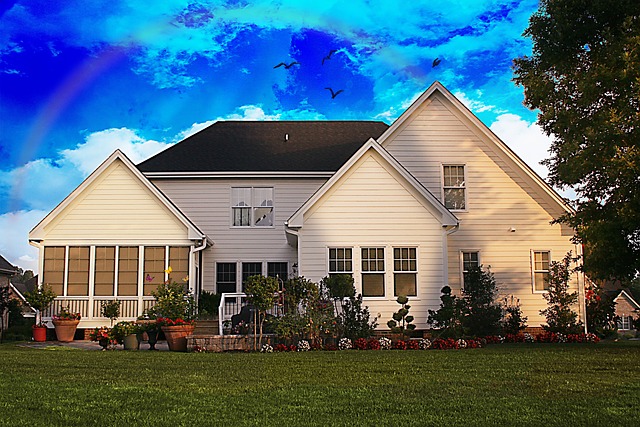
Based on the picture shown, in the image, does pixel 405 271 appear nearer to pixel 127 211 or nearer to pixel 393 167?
pixel 393 167

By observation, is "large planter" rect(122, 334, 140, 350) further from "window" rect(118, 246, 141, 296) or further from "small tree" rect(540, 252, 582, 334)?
"small tree" rect(540, 252, 582, 334)

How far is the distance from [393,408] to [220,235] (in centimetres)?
1793

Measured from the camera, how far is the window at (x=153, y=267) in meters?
22.6

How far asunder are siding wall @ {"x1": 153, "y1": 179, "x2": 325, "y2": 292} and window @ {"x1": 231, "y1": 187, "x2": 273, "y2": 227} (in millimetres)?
173

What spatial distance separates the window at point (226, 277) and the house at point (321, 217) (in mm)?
38

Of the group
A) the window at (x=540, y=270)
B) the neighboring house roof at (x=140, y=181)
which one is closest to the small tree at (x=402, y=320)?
the window at (x=540, y=270)

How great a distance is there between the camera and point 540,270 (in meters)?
23.5

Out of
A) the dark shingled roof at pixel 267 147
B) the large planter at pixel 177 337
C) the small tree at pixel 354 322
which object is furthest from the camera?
the dark shingled roof at pixel 267 147

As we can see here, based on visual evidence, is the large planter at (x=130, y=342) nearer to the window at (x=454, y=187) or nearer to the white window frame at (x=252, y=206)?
the white window frame at (x=252, y=206)

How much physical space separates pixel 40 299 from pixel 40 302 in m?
0.09

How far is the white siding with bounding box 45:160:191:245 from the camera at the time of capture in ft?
74.2

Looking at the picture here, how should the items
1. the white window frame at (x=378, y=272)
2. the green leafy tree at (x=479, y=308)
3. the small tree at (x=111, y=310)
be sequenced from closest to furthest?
1. the green leafy tree at (x=479, y=308)
2. the white window frame at (x=378, y=272)
3. the small tree at (x=111, y=310)

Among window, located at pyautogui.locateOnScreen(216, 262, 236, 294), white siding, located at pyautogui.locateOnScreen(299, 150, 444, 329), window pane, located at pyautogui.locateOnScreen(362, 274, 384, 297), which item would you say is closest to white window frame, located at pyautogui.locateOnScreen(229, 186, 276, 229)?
window, located at pyautogui.locateOnScreen(216, 262, 236, 294)

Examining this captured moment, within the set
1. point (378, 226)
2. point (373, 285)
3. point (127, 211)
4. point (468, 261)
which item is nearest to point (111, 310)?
point (127, 211)
